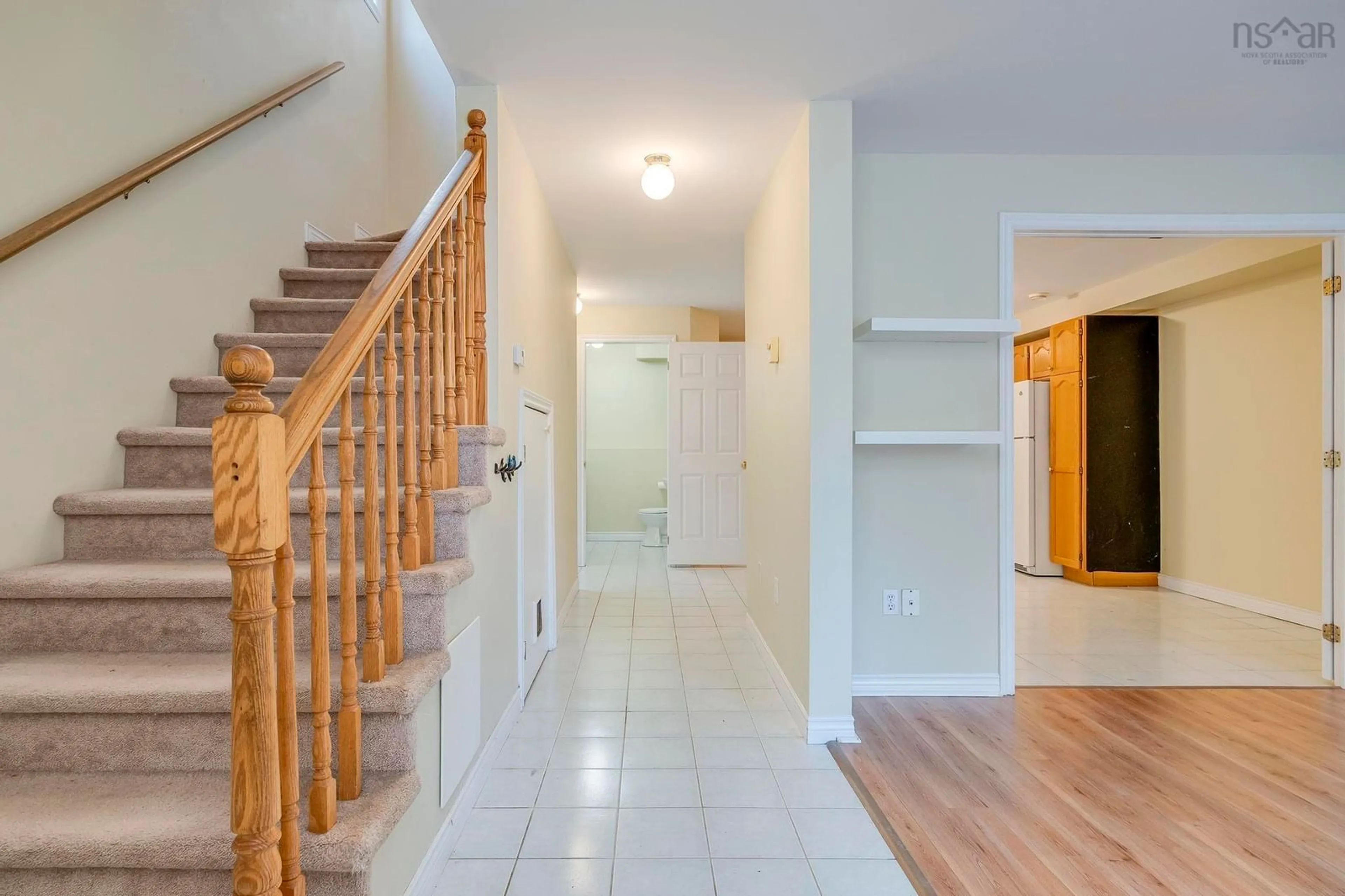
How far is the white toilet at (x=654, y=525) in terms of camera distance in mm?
7051

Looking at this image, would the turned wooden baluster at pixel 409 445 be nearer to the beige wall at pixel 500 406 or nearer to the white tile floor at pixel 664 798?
the beige wall at pixel 500 406

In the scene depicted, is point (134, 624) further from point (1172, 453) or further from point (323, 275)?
point (1172, 453)

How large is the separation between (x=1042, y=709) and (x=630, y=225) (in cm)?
328

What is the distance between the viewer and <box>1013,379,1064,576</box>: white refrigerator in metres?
5.62

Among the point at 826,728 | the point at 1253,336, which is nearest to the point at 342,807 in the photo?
the point at 826,728

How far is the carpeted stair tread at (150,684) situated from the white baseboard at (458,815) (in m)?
0.47

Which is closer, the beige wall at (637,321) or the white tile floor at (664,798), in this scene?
the white tile floor at (664,798)

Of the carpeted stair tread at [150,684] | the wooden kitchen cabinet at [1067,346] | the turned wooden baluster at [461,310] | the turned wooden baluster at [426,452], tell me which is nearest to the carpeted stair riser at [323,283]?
the turned wooden baluster at [461,310]

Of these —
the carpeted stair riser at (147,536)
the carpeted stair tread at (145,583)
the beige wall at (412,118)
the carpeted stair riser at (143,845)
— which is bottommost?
the carpeted stair riser at (143,845)

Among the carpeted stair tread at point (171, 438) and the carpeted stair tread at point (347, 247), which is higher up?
the carpeted stair tread at point (347, 247)

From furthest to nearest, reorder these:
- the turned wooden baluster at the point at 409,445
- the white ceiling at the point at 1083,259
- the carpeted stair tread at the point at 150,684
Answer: the white ceiling at the point at 1083,259
the turned wooden baluster at the point at 409,445
the carpeted stair tread at the point at 150,684

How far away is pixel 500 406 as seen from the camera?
7.95 feet

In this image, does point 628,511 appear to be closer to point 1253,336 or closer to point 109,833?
point 1253,336

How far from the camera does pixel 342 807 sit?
1.26 meters
